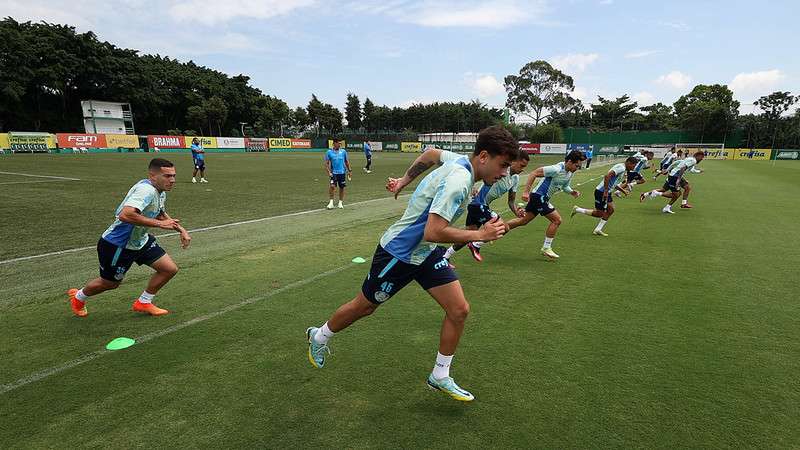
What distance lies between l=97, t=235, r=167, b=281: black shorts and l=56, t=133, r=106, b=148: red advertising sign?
155 ft

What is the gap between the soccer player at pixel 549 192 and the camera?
7.79 m

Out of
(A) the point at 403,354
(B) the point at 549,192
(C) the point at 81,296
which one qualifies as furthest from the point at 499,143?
(B) the point at 549,192

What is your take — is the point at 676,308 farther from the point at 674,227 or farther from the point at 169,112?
the point at 169,112

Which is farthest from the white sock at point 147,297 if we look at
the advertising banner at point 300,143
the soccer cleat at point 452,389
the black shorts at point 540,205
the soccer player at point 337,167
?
the advertising banner at point 300,143

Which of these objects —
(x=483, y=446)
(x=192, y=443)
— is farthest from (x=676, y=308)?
(x=192, y=443)

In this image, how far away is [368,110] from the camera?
102 m

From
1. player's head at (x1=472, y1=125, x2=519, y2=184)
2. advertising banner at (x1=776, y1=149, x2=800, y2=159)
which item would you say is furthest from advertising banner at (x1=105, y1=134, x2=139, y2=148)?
advertising banner at (x1=776, y1=149, x2=800, y2=159)

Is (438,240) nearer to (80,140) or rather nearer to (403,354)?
(403,354)

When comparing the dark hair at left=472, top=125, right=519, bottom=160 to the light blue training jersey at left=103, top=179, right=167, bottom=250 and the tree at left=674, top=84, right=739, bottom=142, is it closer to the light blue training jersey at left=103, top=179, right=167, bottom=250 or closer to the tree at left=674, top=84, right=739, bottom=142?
the light blue training jersey at left=103, top=179, right=167, bottom=250

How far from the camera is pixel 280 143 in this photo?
6412 cm

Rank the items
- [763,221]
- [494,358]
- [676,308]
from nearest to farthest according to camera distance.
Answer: [494,358] < [676,308] < [763,221]

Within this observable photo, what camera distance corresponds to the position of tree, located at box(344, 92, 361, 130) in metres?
104

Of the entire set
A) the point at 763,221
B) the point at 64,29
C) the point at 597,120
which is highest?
the point at 64,29

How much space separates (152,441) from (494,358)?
2.81 m
